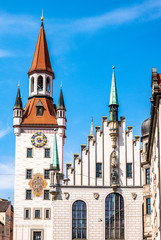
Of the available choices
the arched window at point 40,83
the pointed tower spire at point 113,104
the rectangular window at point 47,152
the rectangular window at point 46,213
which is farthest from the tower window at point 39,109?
the pointed tower spire at point 113,104

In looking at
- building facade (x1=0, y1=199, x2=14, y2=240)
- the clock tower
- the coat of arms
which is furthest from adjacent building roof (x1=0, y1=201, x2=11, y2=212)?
the coat of arms

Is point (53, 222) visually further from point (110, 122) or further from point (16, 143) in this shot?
point (16, 143)

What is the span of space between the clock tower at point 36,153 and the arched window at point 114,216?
14022 mm

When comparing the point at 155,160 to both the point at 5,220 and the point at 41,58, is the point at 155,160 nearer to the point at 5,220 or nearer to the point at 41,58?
the point at 41,58

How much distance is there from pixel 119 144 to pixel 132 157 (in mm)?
1886

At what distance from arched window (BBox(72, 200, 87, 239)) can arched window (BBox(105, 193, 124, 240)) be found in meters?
2.15

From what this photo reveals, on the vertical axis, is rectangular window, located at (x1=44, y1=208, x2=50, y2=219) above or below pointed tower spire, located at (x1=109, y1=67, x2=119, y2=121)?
below

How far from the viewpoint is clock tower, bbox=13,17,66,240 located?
234 ft

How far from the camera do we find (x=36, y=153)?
74250 millimetres

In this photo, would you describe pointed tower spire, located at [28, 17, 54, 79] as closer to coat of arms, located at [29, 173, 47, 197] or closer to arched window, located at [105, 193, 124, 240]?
coat of arms, located at [29, 173, 47, 197]

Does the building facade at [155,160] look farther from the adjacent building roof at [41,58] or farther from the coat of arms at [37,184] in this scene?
the adjacent building roof at [41,58]

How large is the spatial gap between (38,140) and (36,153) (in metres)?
1.70

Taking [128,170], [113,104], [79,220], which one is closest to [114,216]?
[79,220]

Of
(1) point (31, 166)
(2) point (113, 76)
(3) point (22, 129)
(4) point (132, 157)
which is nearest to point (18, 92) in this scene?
(3) point (22, 129)
